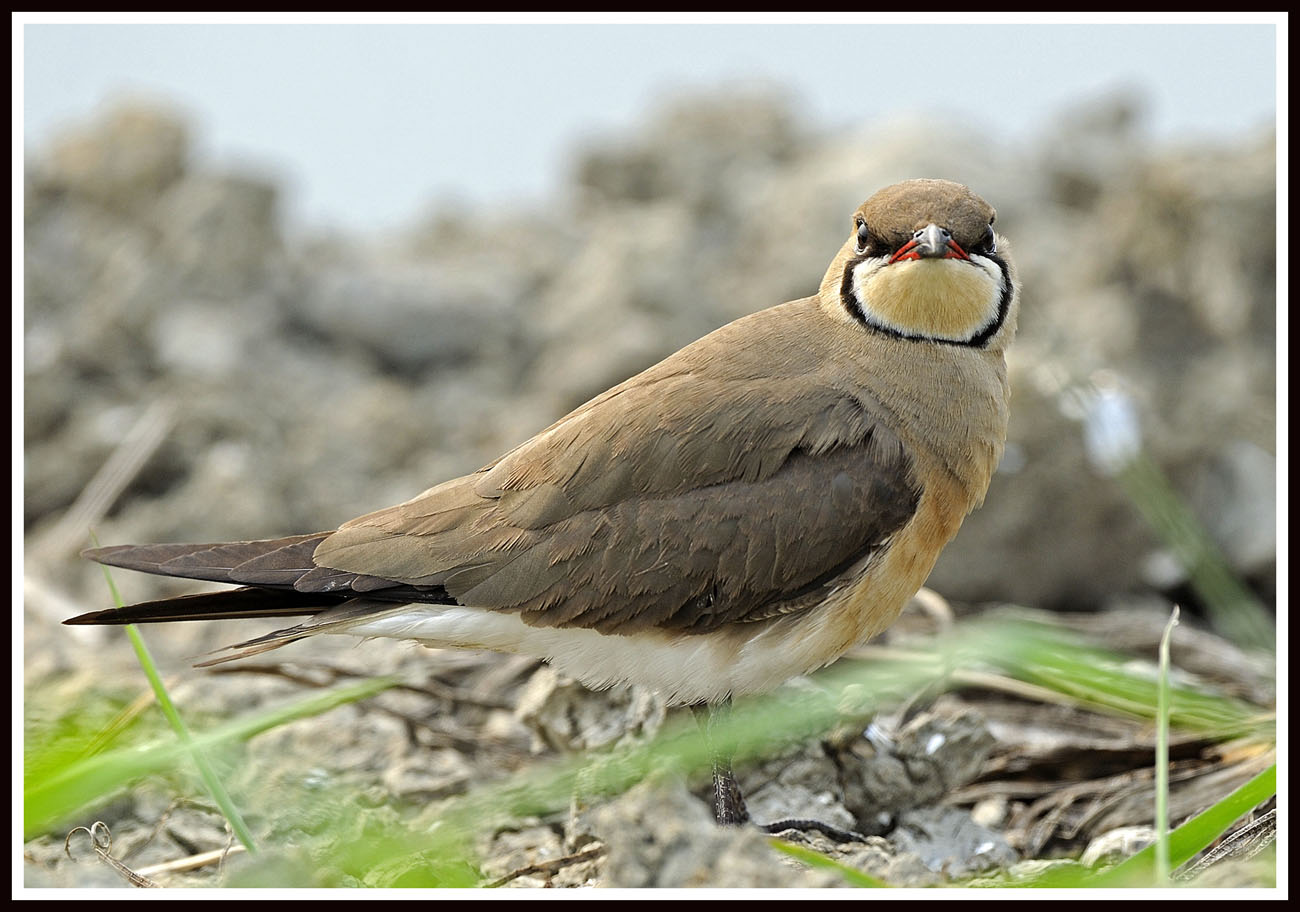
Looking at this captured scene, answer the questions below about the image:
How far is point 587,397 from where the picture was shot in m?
5.30

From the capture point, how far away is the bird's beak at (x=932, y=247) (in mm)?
3277

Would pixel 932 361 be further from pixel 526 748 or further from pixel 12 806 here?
pixel 12 806

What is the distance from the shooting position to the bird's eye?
3.49 m

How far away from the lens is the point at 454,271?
6668 millimetres

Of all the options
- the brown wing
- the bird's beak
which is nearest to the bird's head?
the bird's beak

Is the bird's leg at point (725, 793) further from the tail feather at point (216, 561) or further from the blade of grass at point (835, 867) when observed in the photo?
the tail feather at point (216, 561)

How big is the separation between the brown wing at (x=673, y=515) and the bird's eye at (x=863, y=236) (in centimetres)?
37

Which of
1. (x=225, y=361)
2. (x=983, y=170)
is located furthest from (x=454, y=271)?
(x=983, y=170)

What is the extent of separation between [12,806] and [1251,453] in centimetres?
446

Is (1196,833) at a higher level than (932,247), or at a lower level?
lower

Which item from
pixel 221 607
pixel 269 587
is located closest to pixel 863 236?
pixel 269 587

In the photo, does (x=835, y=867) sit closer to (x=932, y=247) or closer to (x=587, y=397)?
(x=932, y=247)

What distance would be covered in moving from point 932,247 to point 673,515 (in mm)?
890

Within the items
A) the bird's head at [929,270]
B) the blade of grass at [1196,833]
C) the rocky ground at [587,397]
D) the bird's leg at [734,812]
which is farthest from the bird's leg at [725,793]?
the bird's head at [929,270]
